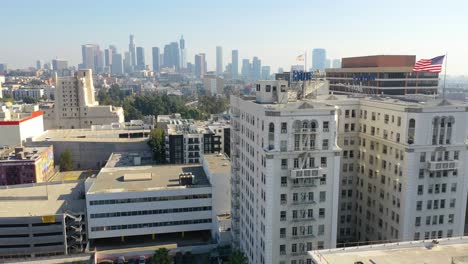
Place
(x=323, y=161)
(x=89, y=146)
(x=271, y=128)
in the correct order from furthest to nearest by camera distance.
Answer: (x=89, y=146) → (x=323, y=161) → (x=271, y=128)

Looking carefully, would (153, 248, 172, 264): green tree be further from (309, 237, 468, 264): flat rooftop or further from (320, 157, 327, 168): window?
(309, 237, 468, 264): flat rooftop

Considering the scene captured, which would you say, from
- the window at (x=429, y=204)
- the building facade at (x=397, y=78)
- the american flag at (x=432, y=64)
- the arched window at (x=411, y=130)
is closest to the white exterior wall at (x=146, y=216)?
the arched window at (x=411, y=130)

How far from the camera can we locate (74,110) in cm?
18675

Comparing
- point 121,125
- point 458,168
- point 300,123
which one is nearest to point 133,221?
point 300,123

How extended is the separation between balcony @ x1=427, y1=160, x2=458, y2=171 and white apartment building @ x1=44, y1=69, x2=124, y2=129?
15488cm

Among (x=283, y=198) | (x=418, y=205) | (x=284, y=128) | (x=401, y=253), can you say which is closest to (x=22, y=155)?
(x=283, y=198)

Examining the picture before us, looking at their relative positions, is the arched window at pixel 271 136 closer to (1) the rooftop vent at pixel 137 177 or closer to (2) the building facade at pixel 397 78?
(1) the rooftop vent at pixel 137 177

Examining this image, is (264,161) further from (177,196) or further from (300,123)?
(177,196)

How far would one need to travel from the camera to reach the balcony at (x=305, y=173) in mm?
49875

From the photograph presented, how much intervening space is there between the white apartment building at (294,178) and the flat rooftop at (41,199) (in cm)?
4248

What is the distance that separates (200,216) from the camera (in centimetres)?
7938

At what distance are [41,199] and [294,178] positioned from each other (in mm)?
58062

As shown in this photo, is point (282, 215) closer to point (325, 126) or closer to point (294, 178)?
point (294, 178)

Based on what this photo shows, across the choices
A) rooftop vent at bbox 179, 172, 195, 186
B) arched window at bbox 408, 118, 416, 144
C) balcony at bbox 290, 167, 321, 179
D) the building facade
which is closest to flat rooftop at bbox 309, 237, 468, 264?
balcony at bbox 290, 167, 321, 179
